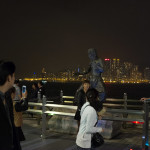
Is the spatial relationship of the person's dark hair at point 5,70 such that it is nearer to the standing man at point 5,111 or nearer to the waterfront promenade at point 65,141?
the standing man at point 5,111

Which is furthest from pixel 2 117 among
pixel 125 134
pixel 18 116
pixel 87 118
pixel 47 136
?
pixel 125 134

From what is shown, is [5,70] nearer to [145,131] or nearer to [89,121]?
[89,121]

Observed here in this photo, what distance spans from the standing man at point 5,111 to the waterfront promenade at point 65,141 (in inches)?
167

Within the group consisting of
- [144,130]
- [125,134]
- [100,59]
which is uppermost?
[100,59]

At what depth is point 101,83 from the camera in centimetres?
761

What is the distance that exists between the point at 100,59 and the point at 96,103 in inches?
154

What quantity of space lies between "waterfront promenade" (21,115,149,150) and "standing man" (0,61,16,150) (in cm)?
425

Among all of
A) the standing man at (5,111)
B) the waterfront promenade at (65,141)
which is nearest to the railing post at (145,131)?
the waterfront promenade at (65,141)

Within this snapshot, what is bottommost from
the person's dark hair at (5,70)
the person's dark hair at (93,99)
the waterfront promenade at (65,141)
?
the waterfront promenade at (65,141)

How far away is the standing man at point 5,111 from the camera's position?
2.18m

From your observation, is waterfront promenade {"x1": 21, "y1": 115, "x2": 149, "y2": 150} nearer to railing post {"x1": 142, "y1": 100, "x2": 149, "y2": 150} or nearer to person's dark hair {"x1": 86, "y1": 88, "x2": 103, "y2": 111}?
railing post {"x1": 142, "y1": 100, "x2": 149, "y2": 150}

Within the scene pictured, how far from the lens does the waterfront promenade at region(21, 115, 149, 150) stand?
635 centimetres

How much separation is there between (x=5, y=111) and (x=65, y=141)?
16.5 ft

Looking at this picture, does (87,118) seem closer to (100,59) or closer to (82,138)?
(82,138)
